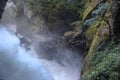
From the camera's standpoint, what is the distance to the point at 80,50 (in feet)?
40.7

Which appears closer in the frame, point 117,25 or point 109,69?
point 109,69

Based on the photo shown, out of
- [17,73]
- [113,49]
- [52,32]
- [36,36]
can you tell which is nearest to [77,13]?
[52,32]

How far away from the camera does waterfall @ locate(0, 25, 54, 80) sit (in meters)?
13.3

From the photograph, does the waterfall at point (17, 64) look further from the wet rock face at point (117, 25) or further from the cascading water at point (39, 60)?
the wet rock face at point (117, 25)

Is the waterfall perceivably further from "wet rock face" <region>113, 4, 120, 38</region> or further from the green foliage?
the green foliage

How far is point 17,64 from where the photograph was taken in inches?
570

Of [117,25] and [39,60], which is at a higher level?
[39,60]

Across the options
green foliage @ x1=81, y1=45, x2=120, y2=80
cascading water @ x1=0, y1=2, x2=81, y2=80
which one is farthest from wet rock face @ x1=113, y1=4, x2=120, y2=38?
cascading water @ x1=0, y1=2, x2=81, y2=80

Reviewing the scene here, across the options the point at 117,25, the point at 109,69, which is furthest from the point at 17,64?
the point at 109,69

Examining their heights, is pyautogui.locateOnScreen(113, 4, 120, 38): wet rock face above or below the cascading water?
below

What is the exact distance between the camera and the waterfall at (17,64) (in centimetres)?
1334

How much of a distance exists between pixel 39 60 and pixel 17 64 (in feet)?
4.28

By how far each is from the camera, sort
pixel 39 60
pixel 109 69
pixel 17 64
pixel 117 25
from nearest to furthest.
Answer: pixel 109 69
pixel 117 25
pixel 39 60
pixel 17 64

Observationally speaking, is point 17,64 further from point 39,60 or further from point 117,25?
point 117,25
